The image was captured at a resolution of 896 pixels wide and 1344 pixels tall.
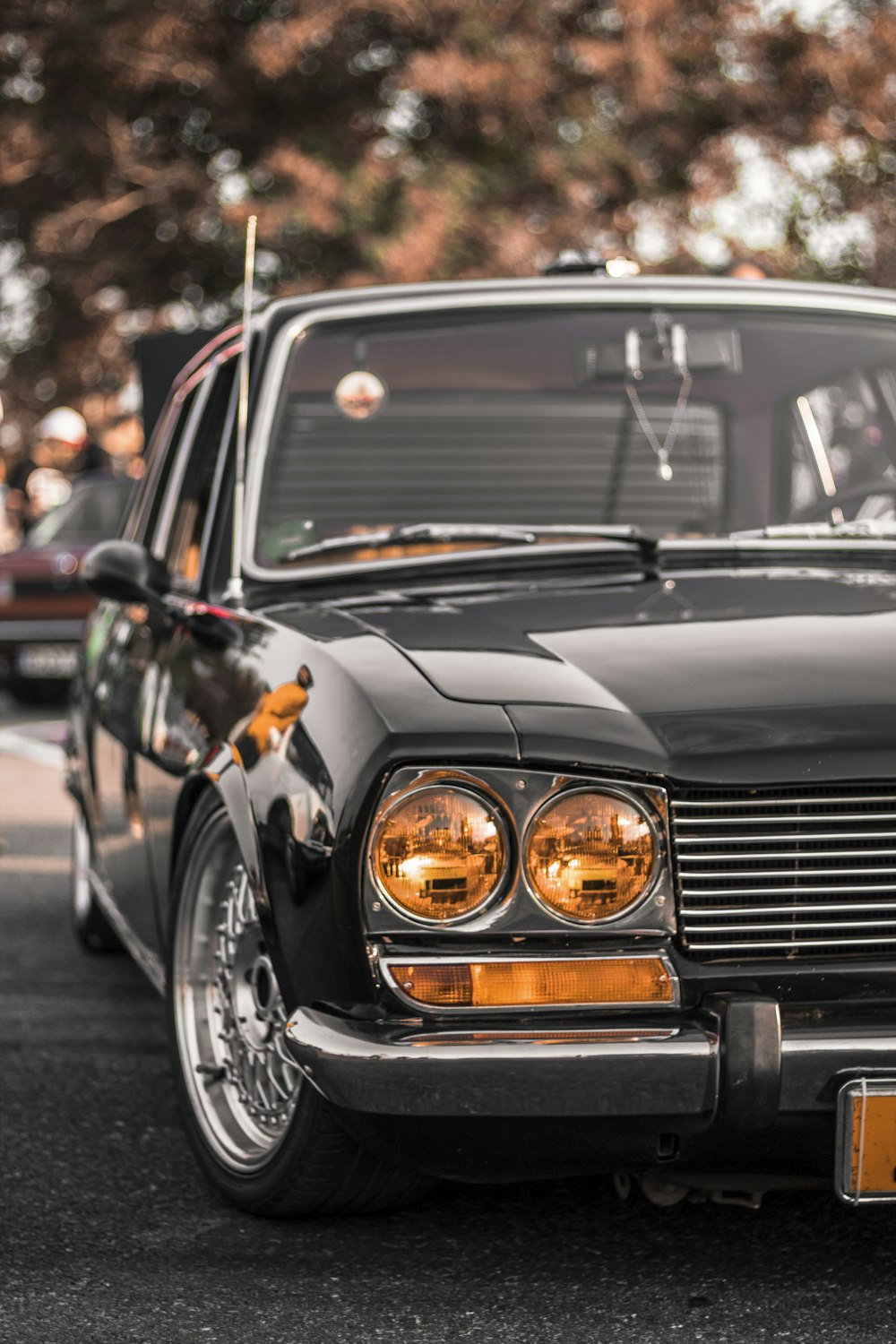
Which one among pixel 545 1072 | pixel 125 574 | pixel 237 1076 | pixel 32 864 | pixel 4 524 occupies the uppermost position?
pixel 125 574

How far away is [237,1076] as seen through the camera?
3436 millimetres

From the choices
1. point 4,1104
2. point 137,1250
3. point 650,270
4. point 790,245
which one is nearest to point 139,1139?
point 4,1104

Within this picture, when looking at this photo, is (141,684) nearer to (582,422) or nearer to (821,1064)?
(582,422)

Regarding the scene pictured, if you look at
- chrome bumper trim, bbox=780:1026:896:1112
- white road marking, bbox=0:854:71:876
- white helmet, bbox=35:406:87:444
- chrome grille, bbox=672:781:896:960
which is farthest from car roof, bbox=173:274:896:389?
white helmet, bbox=35:406:87:444

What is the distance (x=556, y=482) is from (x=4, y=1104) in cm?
169

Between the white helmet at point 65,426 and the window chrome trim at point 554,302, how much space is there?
20.1 m

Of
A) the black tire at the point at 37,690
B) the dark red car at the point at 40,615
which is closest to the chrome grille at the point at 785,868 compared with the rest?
the dark red car at the point at 40,615

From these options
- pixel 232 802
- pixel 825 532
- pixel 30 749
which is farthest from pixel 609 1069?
pixel 30 749

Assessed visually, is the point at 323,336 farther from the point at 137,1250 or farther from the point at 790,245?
the point at 790,245

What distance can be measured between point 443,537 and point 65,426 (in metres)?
21.0

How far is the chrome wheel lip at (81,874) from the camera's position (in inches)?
221

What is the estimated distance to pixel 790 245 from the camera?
2314 centimetres

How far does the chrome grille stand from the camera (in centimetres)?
278

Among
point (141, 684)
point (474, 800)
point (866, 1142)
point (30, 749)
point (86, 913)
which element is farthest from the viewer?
point (30, 749)
